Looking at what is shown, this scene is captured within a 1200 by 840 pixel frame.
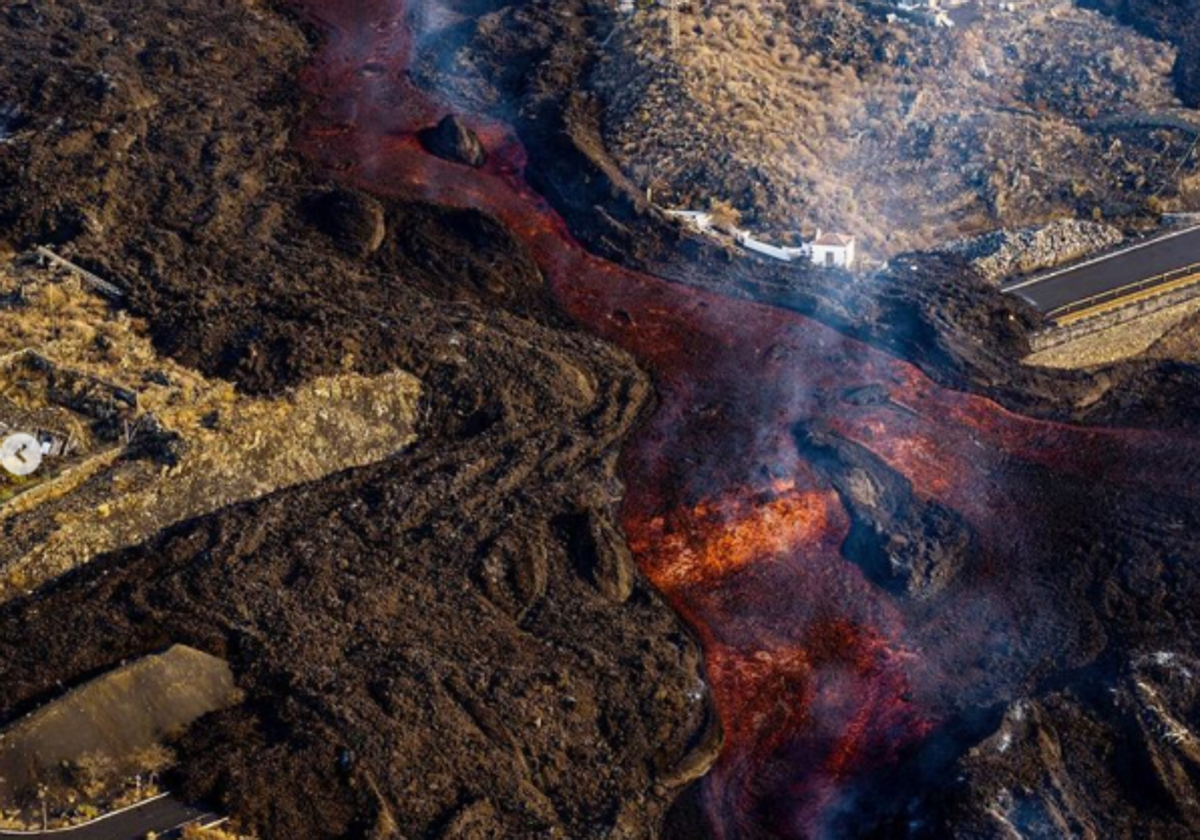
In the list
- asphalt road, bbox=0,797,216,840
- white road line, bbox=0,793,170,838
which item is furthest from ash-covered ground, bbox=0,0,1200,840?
white road line, bbox=0,793,170,838

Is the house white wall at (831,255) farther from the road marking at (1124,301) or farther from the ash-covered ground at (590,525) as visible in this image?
the road marking at (1124,301)

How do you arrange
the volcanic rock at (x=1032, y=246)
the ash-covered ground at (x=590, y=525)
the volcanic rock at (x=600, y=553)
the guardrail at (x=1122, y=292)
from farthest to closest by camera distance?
the volcanic rock at (x=1032, y=246), the guardrail at (x=1122, y=292), the volcanic rock at (x=600, y=553), the ash-covered ground at (x=590, y=525)

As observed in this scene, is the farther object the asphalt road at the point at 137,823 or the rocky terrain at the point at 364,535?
the rocky terrain at the point at 364,535

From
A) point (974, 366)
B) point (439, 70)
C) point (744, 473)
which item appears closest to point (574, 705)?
point (744, 473)

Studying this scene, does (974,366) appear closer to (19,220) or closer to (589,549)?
(589,549)

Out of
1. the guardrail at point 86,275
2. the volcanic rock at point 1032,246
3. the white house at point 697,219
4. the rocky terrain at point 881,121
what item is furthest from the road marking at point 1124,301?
the guardrail at point 86,275

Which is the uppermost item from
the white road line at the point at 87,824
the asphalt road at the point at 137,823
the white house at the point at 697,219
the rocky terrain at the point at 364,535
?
the white house at the point at 697,219
